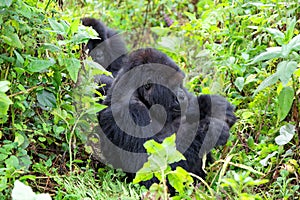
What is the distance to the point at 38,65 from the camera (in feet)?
8.66

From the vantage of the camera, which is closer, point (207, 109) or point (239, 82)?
point (207, 109)

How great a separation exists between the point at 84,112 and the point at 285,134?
3.56 feet

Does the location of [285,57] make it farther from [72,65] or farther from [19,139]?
[19,139]

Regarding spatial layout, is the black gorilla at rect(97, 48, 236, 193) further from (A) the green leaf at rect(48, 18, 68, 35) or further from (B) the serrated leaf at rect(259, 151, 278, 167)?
(A) the green leaf at rect(48, 18, 68, 35)

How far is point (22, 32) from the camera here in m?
2.73

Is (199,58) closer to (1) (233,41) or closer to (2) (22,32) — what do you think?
(1) (233,41)

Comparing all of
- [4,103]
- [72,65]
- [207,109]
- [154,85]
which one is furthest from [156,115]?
[4,103]

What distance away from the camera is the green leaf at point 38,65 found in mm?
2631

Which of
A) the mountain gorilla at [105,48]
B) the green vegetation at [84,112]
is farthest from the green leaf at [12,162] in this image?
the mountain gorilla at [105,48]

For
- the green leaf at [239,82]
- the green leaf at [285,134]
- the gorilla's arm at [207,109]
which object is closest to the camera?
the green leaf at [285,134]

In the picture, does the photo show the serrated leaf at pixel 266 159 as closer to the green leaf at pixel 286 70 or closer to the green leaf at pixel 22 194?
the green leaf at pixel 286 70

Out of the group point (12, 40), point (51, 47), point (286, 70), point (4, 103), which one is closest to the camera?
point (4, 103)

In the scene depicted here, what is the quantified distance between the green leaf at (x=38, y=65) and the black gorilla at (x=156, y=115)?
1.57 ft

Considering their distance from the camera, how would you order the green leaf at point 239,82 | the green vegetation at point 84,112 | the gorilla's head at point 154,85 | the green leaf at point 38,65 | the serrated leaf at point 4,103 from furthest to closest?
the green leaf at point 239,82 → the gorilla's head at point 154,85 → the green leaf at point 38,65 → the green vegetation at point 84,112 → the serrated leaf at point 4,103
